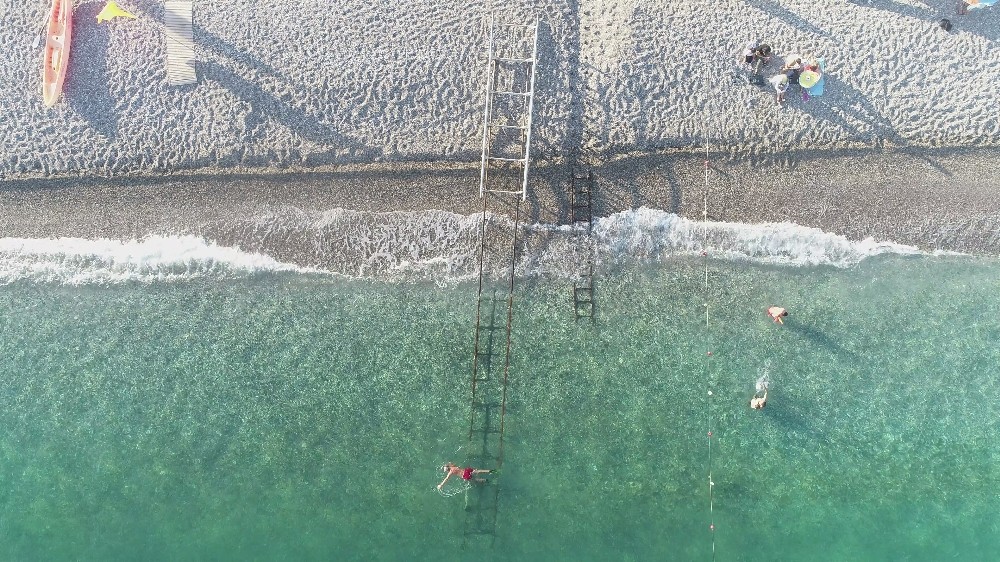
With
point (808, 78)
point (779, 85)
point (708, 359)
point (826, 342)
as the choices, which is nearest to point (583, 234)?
point (708, 359)

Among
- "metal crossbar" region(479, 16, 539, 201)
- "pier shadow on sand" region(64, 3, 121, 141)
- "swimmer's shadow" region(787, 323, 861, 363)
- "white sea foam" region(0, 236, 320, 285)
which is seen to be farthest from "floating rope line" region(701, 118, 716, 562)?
"pier shadow on sand" region(64, 3, 121, 141)

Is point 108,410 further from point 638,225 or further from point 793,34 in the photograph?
point 793,34

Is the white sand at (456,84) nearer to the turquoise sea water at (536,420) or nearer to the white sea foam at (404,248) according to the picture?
the white sea foam at (404,248)

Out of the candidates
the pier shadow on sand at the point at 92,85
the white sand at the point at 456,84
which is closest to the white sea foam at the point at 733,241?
the white sand at the point at 456,84

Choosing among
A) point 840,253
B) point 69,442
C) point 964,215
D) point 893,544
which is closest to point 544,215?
point 840,253

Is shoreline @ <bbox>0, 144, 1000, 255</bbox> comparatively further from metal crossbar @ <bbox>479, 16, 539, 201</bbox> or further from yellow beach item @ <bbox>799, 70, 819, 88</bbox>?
yellow beach item @ <bbox>799, 70, 819, 88</bbox>
